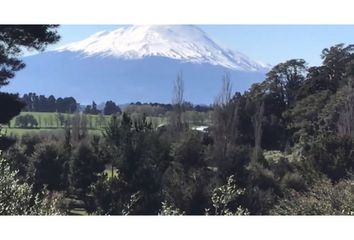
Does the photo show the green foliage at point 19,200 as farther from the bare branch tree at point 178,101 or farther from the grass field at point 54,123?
the bare branch tree at point 178,101

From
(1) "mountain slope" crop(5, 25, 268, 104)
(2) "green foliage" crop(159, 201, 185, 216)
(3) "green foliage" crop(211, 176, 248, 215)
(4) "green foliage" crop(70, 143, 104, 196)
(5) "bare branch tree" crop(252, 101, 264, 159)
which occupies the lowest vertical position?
(2) "green foliage" crop(159, 201, 185, 216)

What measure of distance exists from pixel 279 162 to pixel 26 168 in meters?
2.63

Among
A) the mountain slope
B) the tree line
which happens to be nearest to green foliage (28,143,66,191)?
the tree line

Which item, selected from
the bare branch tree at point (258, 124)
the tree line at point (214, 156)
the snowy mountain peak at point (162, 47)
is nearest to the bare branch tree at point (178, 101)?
the tree line at point (214, 156)

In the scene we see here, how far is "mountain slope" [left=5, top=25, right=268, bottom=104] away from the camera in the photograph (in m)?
5.88

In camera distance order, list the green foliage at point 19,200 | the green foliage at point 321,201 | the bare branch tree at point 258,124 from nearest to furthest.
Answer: the green foliage at point 19,200
the green foliage at point 321,201
the bare branch tree at point 258,124

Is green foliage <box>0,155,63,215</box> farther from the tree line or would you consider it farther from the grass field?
the grass field

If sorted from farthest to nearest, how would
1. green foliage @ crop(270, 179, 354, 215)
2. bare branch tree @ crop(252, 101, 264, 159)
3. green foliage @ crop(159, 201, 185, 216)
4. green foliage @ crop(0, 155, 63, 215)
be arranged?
bare branch tree @ crop(252, 101, 264, 159) → green foliage @ crop(159, 201, 185, 216) → green foliage @ crop(270, 179, 354, 215) → green foliage @ crop(0, 155, 63, 215)

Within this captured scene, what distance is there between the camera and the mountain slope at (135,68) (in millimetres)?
5883

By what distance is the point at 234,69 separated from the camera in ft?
19.3

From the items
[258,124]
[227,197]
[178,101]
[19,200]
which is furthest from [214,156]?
[19,200]

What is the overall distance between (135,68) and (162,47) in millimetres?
362
